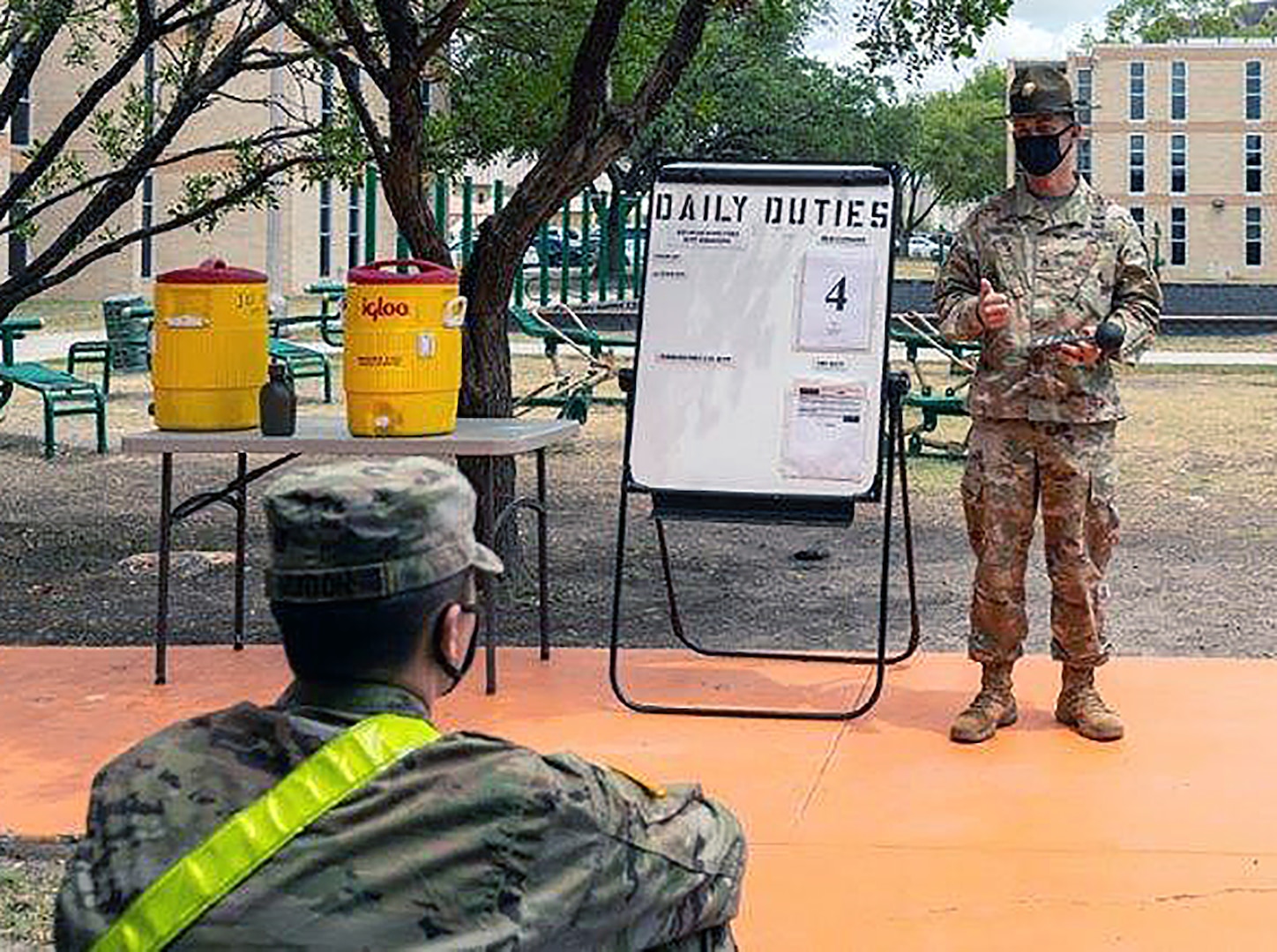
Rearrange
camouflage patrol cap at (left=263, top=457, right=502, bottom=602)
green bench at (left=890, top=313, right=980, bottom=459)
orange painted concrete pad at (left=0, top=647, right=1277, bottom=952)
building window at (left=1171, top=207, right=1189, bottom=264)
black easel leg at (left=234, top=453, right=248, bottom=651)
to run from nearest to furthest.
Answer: camouflage patrol cap at (left=263, top=457, right=502, bottom=602), orange painted concrete pad at (left=0, top=647, right=1277, bottom=952), black easel leg at (left=234, top=453, right=248, bottom=651), green bench at (left=890, top=313, right=980, bottom=459), building window at (left=1171, top=207, right=1189, bottom=264)

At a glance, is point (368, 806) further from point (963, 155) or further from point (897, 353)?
point (963, 155)

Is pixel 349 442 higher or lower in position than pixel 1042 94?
lower

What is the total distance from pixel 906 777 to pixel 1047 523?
85 centimetres

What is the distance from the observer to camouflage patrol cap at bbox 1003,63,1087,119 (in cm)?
580

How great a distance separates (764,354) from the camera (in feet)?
21.4

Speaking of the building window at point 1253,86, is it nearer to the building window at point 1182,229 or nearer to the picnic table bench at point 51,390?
the building window at point 1182,229

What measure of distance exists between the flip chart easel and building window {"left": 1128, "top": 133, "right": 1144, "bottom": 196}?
248 ft

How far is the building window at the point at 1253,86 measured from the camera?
3056 inches

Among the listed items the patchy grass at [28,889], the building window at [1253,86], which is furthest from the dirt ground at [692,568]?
the building window at [1253,86]

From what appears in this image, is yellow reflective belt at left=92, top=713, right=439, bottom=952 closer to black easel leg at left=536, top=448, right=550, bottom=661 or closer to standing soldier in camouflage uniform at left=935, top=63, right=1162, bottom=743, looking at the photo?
standing soldier in camouflage uniform at left=935, top=63, right=1162, bottom=743

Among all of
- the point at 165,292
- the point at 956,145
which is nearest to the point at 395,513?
the point at 165,292

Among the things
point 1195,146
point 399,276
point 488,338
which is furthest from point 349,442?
point 1195,146

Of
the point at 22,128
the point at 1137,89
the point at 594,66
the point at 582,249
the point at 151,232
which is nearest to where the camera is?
the point at 594,66

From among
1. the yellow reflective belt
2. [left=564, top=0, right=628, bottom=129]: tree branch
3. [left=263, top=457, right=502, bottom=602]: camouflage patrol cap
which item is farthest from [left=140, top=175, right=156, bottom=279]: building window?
the yellow reflective belt
